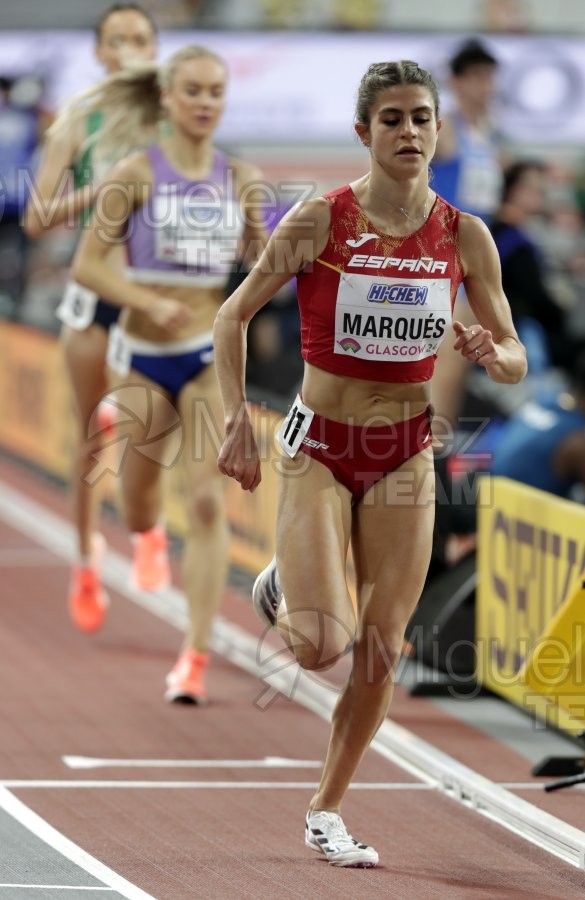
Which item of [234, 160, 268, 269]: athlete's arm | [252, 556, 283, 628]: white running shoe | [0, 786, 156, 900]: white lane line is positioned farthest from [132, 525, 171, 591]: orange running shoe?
[252, 556, 283, 628]: white running shoe

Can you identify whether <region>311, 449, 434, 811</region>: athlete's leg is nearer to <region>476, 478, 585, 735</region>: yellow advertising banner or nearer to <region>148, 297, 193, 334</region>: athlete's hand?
<region>476, 478, 585, 735</region>: yellow advertising banner

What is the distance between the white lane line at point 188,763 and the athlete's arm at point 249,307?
203 cm

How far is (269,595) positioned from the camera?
6.18m

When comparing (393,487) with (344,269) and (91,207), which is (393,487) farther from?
(91,207)

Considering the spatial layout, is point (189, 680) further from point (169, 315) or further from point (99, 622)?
point (169, 315)

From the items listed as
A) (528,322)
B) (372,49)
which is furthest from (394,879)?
(372,49)

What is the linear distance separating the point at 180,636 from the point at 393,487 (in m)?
4.45

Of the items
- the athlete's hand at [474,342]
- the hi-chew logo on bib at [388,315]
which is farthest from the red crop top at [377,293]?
the athlete's hand at [474,342]

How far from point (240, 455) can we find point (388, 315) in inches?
24.4

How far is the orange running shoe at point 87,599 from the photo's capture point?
32.8ft

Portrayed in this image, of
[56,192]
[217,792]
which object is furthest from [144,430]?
[217,792]

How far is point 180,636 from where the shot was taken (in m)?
10.3

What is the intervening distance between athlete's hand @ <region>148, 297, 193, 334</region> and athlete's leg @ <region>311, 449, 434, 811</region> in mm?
1861

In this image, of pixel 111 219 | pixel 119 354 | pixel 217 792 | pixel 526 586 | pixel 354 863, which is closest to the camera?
pixel 354 863
